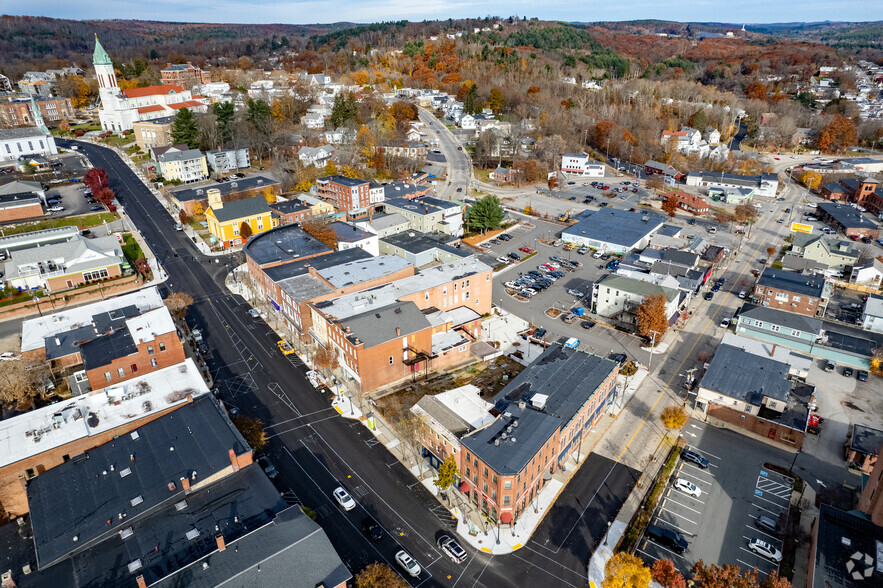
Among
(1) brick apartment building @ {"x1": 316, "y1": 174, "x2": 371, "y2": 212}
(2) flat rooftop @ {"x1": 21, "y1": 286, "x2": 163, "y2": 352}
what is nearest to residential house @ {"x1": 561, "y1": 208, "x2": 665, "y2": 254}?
(1) brick apartment building @ {"x1": 316, "y1": 174, "x2": 371, "y2": 212}

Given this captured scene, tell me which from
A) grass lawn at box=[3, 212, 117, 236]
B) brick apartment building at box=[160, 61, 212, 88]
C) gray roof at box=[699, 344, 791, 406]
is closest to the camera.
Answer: gray roof at box=[699, 344, 791, 406]

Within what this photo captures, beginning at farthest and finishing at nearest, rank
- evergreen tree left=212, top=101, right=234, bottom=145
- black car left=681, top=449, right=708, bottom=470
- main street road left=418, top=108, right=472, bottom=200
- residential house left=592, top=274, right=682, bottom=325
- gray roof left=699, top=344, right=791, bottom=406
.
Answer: evergreen tree left=212, top=101, right=234, bottom=145, main street road left=418, top=108, right=472, bottom=200, residential house left=592, top=274, right=682, bottom=325, gray roof left=699, top=344, right=791, bottom=406, black car left=681, top=449, right=708, bottom=470

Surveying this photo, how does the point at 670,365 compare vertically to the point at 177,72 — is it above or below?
below

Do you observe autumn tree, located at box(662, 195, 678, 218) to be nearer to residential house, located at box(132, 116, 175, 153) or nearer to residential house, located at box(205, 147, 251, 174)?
residential house, located at box(205, 147, 251, 174)

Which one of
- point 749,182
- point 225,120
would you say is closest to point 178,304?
point 225,120

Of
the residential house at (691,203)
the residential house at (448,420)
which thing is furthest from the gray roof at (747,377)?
the residential house at (691,203)

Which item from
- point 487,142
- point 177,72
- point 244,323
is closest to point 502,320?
point 244,323

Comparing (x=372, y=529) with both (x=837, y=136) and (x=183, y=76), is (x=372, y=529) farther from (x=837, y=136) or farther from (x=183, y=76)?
(x=183, y=76)

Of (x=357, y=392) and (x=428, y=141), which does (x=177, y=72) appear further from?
(x=357, y=392)
